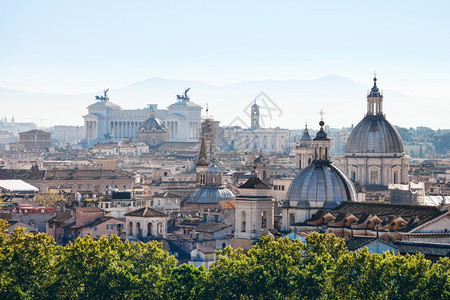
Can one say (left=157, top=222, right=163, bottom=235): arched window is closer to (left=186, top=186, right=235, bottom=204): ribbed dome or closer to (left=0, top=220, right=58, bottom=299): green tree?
(left=0, top=220, right=58, bottom=299): green tree

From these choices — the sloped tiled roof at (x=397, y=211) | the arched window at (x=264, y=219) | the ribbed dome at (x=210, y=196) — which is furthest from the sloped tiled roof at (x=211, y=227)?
the ribbed dome at (x=210, y=196)

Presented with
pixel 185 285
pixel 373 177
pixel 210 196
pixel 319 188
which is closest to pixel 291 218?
pixel 319 188

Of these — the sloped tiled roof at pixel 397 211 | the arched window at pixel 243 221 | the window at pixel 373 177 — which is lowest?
the arched window at pixel 243 221

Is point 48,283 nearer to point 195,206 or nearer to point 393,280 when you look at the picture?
point 393,280

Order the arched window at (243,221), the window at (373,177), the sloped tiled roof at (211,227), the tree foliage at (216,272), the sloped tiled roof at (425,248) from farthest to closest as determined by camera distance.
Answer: the window at (373,177)
the sloped tiled roof at (211,227)
the arched window at (243,221)
the sloped tiled roof at (425,248)
the tree foliage at (216,272)

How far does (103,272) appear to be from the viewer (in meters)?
68.8

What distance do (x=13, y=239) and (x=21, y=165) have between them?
12338 cm

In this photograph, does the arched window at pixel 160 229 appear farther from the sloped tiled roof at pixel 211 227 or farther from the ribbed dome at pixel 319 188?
the ribbed dome at pixel 319 188

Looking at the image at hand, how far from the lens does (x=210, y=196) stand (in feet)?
395

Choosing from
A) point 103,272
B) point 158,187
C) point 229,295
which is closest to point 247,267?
point 229,295

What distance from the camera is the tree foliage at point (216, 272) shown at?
63.8m

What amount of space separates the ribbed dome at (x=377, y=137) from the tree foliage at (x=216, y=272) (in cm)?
5244

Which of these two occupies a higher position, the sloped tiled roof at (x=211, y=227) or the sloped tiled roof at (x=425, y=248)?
the sloped tiled roof at (x=425, y=248)

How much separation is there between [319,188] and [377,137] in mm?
37540
